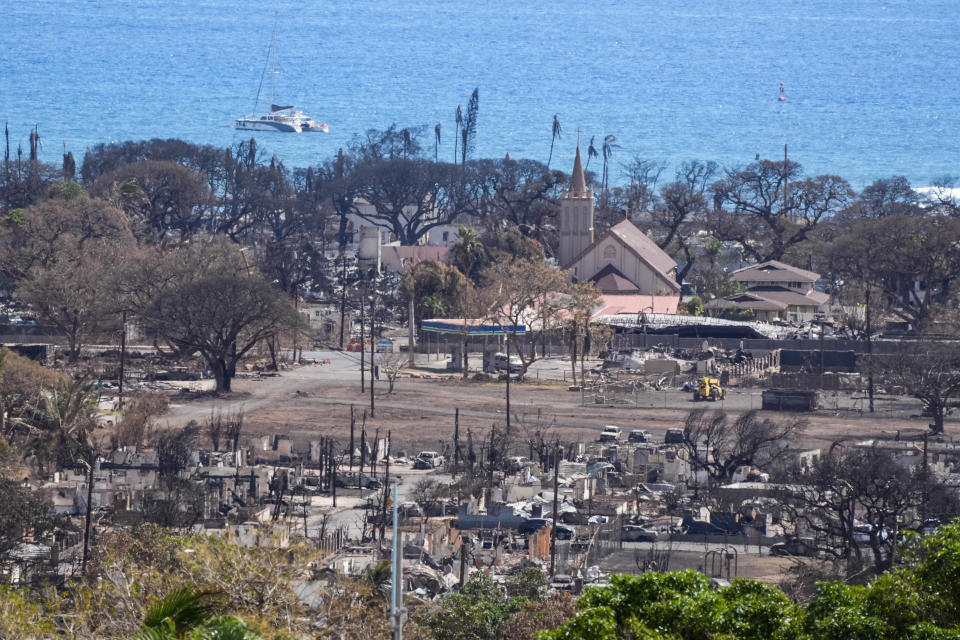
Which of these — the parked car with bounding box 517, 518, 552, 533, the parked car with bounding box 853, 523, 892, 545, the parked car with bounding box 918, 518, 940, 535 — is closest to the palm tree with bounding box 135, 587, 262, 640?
the parked car with bounding box 853, 523, 892, 545

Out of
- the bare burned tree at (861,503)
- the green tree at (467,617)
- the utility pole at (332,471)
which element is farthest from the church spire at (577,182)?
the green tree at (467,617)

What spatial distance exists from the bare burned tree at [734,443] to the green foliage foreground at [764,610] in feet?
79.9

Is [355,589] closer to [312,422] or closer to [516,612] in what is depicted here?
[516,612]

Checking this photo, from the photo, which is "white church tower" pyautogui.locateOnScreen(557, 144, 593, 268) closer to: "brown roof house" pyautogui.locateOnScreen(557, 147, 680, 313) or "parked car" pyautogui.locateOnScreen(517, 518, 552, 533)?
"brown roof house" pyautogui.locateOnScreen(557, 147, 680, 313)

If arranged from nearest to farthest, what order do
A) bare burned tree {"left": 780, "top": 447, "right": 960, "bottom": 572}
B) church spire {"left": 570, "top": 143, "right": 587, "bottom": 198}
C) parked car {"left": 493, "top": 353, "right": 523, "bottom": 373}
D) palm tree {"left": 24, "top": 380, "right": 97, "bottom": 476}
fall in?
bare burned tree {"left": 780, "top": 447, "right": 960, "bottom": 572} → palm tree {"left": 24, "top": 380, "right": 97, "bottom": 476} → parked car {"left": 493, "top": 353, "right": 523, "bottom": 373} → church spire {"left": 570, "top": 143, "right": 587, "bottom": 198}

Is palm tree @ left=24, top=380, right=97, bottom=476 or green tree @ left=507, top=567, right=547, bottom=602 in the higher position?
palm tree @ left=24, top=380, right=97, bottom=476

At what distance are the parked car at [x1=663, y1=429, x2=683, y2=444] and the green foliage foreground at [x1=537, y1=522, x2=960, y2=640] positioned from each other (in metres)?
30.4

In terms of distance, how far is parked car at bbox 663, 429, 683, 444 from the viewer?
46.5 m

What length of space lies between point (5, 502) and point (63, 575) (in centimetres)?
255

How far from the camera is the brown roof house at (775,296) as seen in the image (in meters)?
81.5

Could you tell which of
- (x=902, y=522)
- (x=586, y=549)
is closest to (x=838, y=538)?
(x=902, y=522)

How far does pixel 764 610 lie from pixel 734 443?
30.1m

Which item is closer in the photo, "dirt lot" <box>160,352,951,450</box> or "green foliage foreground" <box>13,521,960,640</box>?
"green foliage foreground" <box>13,521,960,640</box>

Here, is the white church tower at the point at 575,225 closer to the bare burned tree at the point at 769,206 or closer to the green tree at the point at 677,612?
the bare burned tree at the point at 769,206
